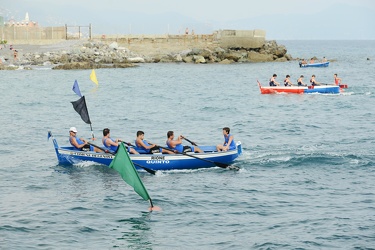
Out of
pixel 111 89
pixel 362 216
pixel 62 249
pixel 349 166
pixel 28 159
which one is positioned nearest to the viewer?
pixel 62 249

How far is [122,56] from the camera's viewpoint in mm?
93250

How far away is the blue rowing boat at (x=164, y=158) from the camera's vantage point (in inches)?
1056

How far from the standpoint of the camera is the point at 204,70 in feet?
284

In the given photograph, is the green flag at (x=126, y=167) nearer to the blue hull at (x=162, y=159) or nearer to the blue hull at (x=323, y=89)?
the blue hull at (x=162, y=159)

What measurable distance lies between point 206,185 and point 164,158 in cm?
264

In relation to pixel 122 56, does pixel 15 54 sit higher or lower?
higher

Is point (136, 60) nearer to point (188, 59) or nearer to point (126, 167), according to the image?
point (188, 59)

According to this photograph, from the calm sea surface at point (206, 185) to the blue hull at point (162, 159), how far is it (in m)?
0.35

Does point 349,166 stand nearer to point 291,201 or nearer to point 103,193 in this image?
point 291,201

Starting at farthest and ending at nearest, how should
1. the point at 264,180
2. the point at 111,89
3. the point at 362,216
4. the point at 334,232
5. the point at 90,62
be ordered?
the point at 90,62 → the point at 111,89 → the point at 264,180 → the point at 362,216 → the point at 334,232

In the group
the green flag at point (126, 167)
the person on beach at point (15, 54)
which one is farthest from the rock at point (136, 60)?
the green flag at point (126, 167)

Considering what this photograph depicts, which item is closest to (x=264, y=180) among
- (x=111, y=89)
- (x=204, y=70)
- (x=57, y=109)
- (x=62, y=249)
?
(x=62, y=249)

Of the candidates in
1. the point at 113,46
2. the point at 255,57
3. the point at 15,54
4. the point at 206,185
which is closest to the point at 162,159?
the point at 206,185

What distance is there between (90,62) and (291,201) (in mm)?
65819
